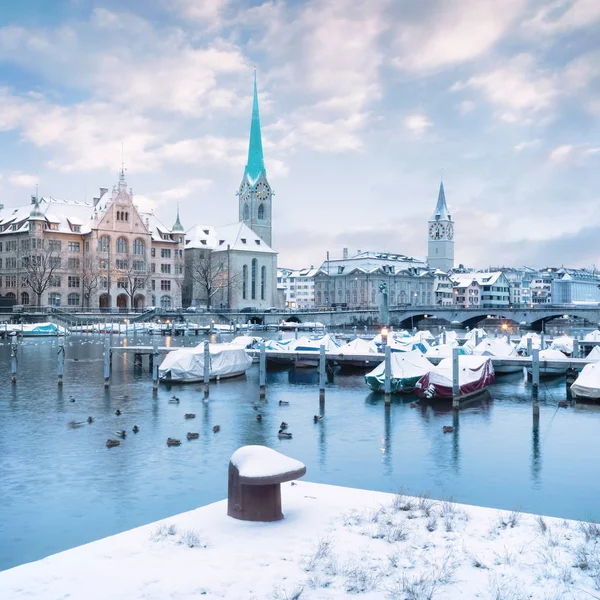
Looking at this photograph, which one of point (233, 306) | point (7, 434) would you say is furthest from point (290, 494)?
point (233, 306)

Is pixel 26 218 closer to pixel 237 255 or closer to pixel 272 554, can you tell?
pixel 237 255

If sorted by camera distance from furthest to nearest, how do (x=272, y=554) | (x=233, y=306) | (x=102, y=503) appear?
1. (x=233, y=306)
2. (x=102, y=503)
3. (x=272, y=554)

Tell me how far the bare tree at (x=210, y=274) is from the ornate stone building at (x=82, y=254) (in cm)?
1003

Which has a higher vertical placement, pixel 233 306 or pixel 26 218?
pixel 26 218

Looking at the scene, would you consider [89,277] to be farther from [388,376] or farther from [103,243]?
[388,376]

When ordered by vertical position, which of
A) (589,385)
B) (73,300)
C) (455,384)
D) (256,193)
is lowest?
(589,385)

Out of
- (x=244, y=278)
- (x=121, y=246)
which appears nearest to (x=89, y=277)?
(x=121, y=246)

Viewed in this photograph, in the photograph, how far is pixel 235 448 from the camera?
28375mm

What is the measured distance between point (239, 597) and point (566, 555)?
535 cm

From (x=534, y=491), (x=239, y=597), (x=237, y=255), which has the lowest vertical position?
(x=534, y=491)

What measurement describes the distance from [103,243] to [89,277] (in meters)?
8.18

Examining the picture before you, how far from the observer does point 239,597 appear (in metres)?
10.3

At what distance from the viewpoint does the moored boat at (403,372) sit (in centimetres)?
4259

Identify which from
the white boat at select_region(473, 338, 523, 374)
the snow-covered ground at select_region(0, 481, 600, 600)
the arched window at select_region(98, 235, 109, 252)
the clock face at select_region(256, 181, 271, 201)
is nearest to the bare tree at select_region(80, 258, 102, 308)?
the arched window at select_region(98, 235, 109, 252)
